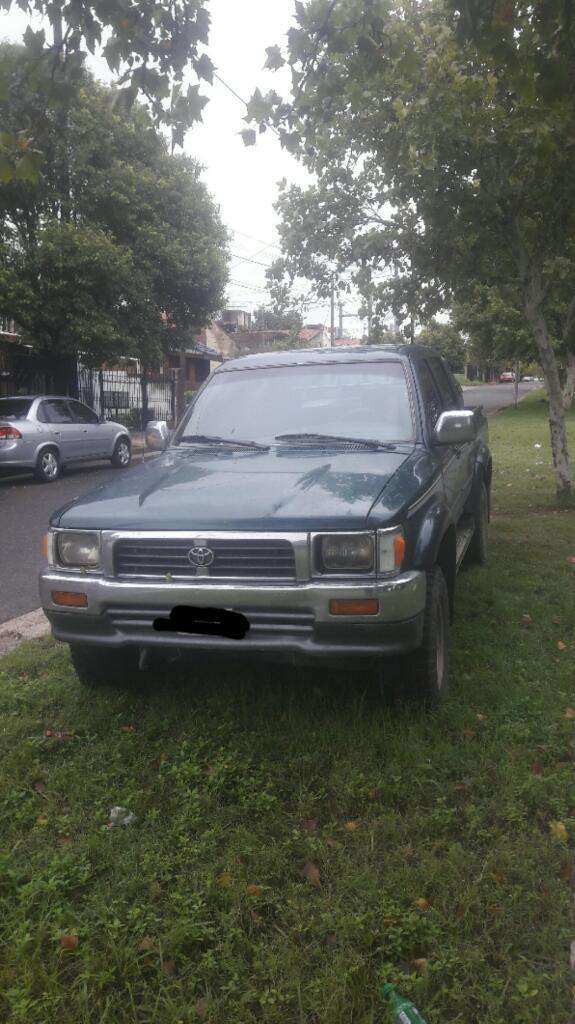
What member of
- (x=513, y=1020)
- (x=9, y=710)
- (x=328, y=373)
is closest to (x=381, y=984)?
(x=513, y=1020)

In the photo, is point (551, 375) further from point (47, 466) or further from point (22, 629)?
point (47, 466)

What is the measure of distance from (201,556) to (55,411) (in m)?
12.1

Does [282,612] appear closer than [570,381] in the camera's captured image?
Yes

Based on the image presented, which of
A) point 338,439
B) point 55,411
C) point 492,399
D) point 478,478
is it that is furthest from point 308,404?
point 492,399

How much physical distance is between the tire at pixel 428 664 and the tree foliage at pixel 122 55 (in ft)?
9.96

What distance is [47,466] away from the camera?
14031mm

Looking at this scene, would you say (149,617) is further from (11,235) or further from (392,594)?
(11,235)

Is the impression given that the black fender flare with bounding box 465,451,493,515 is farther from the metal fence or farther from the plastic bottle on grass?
the metal fence

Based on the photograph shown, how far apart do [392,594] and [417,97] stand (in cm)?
630

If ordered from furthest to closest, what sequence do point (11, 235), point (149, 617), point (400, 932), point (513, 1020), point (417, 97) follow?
1. point (11, 235)
2. point (417, 97)
3. point (149, 617)
4. point (400, 932)
5. point (513, 1020)

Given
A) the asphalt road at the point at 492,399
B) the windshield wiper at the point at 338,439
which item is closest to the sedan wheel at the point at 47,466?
the windshield wiper at the point at 338,439

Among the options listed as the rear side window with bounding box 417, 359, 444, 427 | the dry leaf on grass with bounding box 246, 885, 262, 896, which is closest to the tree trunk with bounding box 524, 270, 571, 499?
the rear side window with bounding box 417, 359, 444, 427

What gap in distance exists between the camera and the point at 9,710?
12.9 feet

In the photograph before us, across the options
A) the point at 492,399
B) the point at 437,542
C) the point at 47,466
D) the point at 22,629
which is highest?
the point at 492,399
